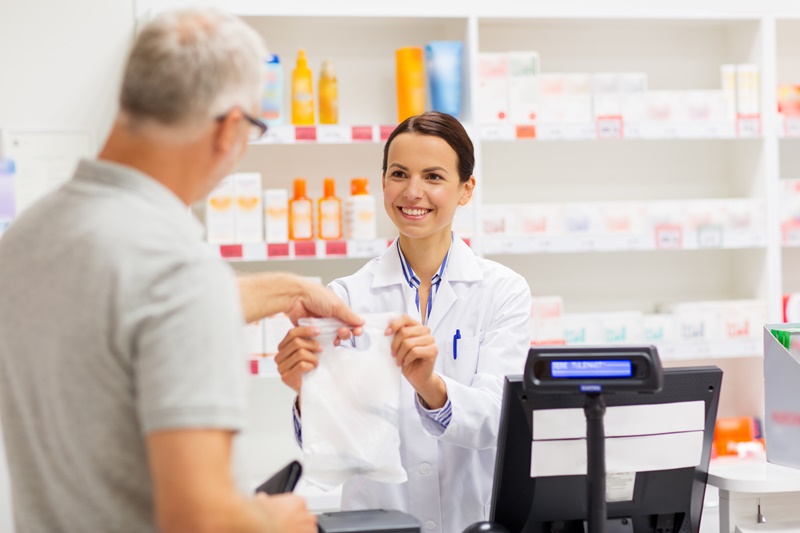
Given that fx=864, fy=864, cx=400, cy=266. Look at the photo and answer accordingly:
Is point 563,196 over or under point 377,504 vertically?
over

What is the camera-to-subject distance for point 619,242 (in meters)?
3.58

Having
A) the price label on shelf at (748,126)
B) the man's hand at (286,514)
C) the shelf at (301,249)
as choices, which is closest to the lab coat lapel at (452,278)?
the man's hand at (286,514)

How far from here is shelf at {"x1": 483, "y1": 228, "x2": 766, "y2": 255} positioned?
351 centimetres

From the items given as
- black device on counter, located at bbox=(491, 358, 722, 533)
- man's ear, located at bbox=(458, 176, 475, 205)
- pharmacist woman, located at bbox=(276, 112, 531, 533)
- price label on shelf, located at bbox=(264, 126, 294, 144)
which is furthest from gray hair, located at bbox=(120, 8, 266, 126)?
price label on shelf, located at bbox=(264, 126, 294, 144)

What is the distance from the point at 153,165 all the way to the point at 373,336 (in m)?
0.74

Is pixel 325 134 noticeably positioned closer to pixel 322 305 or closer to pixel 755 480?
pixel 322 305

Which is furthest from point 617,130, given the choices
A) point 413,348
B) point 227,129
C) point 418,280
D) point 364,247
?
point 227,129

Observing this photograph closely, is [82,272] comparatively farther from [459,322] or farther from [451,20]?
[451,20]

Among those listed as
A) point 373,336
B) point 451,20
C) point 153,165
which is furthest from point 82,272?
point 451,20

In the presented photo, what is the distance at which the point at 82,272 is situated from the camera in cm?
102

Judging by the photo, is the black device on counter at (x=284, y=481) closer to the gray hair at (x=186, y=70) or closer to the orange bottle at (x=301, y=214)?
the gray hair at (x=186, y=70)

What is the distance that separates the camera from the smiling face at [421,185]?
219cm

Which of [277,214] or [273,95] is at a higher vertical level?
[273,95]

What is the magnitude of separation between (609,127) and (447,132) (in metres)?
1.54
